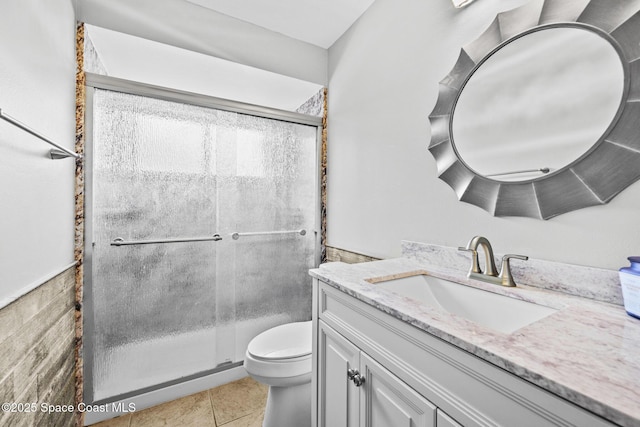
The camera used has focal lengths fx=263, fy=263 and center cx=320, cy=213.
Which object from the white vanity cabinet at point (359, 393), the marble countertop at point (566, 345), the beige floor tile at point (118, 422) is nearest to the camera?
the marble countertop at point (566, 345)

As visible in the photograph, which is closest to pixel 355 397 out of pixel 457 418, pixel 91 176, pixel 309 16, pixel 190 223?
pixel 457 418

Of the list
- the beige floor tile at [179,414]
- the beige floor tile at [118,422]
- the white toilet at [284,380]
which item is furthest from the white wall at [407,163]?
the beige floor tile at [118,422]

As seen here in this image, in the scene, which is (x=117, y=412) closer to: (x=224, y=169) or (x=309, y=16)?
(x=224, y=169)

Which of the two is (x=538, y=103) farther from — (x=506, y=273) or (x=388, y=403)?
(x=388, y=403)

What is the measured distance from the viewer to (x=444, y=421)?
63cm

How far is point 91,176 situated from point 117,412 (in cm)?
144

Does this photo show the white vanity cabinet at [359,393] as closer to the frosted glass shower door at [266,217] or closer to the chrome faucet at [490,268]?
the chrome faucet at [490,268]

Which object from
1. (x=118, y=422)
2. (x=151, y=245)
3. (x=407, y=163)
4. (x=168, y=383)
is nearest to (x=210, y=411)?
(x=168, y=383)

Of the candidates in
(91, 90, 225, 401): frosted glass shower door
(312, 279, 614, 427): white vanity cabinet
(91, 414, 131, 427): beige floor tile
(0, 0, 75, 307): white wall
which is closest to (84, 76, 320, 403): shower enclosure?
(91, 90, 225, 401): frosted glass shower door

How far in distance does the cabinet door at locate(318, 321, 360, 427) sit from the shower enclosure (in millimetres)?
1070

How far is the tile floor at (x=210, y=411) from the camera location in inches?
61.1

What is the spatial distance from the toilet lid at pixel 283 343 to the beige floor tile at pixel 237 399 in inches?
19.0

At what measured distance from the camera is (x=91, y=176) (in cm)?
155

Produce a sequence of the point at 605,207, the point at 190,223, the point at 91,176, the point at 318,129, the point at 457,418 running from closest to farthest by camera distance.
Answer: the point at 457,418 → the point at 605,207 → the point at 91,176 → the point at 190,223 → the point at 318,129
